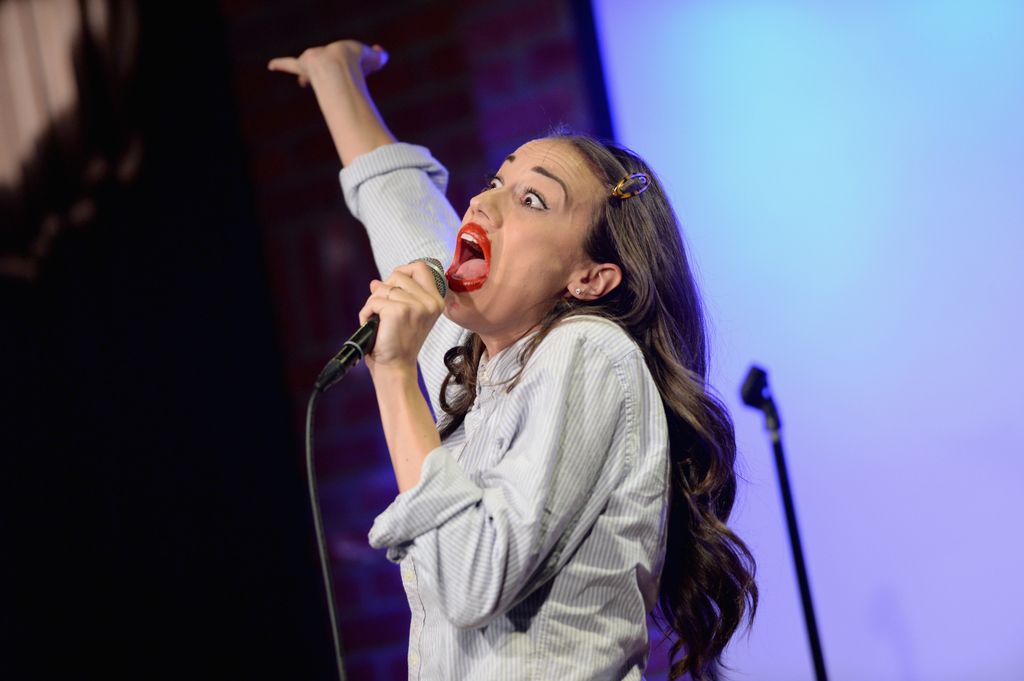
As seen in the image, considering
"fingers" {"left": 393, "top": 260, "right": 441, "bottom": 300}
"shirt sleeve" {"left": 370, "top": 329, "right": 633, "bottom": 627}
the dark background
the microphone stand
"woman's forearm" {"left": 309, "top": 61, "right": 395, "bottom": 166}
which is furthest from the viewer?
the dark background

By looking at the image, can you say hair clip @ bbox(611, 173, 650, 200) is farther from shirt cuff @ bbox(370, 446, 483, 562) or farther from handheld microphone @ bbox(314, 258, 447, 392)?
shirt cuff @ bbox(370, 446, 483, 562)

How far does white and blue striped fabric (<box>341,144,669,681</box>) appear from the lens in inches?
41.3

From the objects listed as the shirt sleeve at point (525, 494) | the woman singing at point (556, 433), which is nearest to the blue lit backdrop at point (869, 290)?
the woman singing at point (556, 433)

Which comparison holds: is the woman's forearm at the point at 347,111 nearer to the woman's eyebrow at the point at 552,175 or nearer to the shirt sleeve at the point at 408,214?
the shirt sleeve at the point at 408,214

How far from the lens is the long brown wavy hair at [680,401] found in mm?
1301

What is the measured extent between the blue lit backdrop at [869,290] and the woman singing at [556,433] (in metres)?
0.34

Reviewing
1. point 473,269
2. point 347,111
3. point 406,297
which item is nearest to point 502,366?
point 473,269

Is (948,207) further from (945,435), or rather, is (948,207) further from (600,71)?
(600,71)

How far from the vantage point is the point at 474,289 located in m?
1.30

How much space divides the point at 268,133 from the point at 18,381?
2.20ft

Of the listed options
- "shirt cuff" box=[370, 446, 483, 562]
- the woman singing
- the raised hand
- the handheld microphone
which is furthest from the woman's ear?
the raised hand

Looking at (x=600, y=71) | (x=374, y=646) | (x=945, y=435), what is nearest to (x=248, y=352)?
(x=374, y=646)

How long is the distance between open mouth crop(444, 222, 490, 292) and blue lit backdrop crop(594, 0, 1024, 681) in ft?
1.73

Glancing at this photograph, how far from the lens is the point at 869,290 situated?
1.63m
